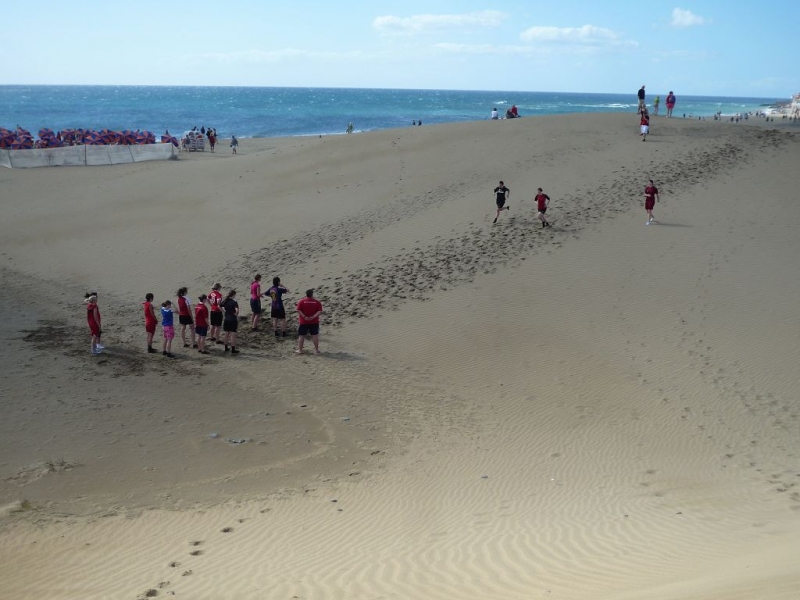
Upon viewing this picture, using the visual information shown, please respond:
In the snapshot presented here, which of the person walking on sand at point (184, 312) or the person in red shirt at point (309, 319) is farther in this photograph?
the person walking on sand at point (184, 312)

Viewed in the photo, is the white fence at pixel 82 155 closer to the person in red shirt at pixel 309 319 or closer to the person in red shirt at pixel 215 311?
the person in red shirt at pixel 215 311

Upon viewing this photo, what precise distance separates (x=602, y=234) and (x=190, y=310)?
37.9 feet

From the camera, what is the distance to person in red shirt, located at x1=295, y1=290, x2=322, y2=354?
14.8m

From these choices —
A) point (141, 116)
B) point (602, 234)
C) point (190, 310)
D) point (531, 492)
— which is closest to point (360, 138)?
point (602, 234)

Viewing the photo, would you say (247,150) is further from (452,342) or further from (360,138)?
(452,342)

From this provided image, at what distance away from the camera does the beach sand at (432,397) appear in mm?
7660

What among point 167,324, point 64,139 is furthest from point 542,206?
point 64,139

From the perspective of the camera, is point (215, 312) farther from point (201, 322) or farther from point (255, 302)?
point (255, 302)

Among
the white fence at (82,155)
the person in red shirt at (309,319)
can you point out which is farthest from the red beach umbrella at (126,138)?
the person in red shirt at (309,319)

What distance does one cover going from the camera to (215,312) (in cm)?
1569

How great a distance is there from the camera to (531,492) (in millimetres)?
9703

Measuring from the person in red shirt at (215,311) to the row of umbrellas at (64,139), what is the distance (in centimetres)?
3036

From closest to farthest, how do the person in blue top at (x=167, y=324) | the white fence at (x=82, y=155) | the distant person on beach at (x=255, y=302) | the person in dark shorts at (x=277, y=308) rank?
the person in blue top at (x=167, y=324) < the person in dark shorts at (x=277, y=308) < the distant person on beach at (x=255, y=302) < the white fence at (x=82, y=155)

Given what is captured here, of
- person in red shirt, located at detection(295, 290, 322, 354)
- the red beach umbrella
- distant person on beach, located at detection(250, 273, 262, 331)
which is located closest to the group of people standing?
person in red shirt, located at detection(295, 290, 322, 354)
